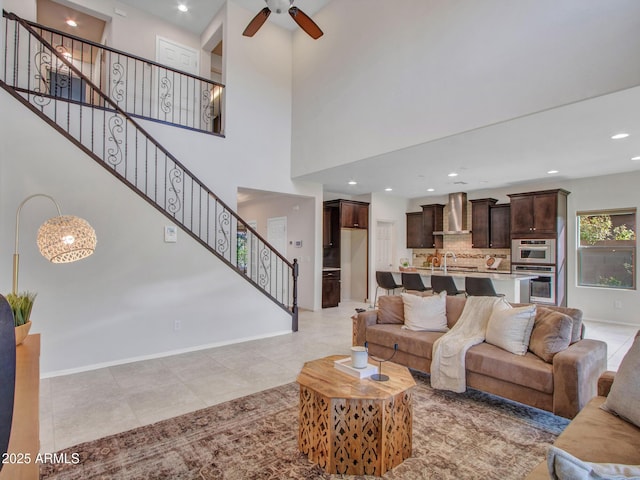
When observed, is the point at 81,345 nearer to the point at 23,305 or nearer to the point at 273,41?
the point at 23,305

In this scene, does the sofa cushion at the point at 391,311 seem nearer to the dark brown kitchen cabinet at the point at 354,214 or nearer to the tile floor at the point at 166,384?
the tile floor at the point at 166,384

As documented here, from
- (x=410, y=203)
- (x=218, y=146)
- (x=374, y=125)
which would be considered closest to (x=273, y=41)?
(x=218, y=146)

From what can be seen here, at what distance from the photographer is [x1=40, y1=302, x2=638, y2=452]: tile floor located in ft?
8.88

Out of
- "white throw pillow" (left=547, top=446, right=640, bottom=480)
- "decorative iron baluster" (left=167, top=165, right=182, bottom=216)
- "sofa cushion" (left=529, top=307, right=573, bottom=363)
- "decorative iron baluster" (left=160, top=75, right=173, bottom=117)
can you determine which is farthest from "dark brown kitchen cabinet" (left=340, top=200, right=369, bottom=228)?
"white throw pillow" (left=547, top=446, right=640, bottom=480)

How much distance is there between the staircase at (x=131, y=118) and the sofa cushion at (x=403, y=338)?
1.96m

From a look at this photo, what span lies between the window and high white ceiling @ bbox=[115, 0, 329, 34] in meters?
6.66

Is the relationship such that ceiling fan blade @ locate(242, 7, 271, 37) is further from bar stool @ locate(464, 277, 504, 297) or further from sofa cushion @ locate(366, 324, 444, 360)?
bar stool @ locate(464, 277, 504, 297)

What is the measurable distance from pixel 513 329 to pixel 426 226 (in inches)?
244

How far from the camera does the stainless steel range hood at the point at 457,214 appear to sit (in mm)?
8312

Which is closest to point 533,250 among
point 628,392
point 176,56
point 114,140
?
point 628,392

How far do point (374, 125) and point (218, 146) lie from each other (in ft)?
8.92

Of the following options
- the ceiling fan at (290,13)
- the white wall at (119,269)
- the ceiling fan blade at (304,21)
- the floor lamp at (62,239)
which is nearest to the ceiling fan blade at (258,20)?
the ceiling fan at (290,13)

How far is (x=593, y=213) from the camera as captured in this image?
6.75m

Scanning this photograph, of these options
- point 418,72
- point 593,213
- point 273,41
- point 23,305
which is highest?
point 273,41
